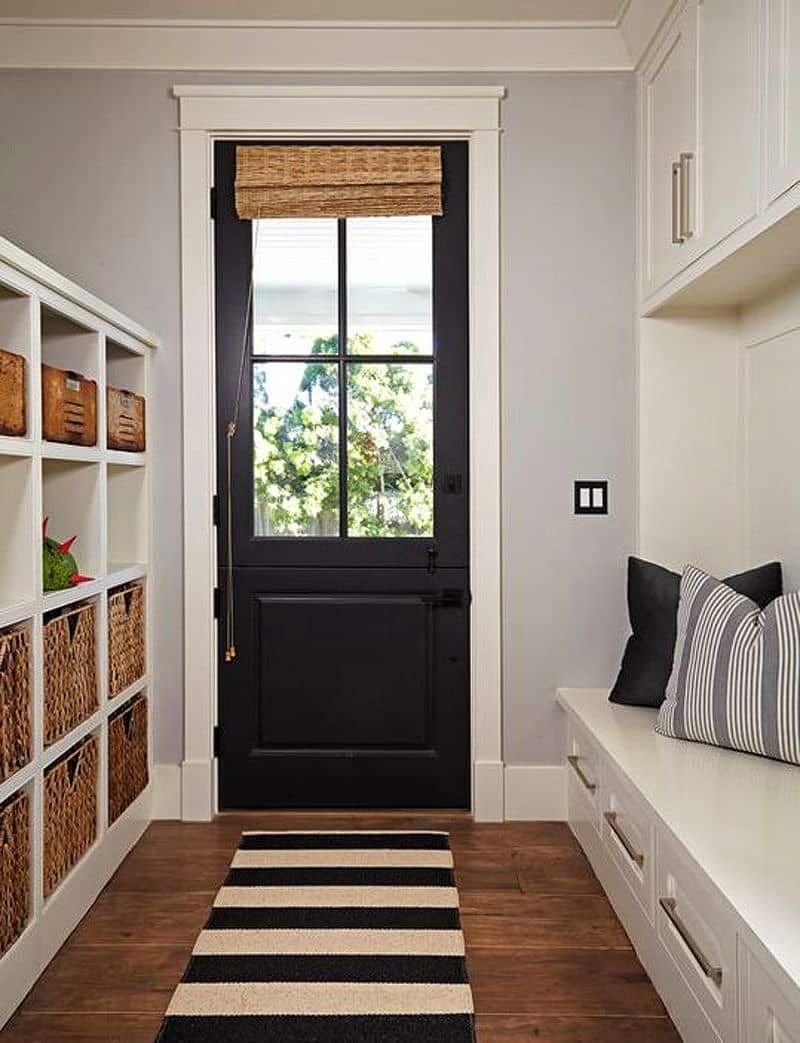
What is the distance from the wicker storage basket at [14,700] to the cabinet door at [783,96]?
1878 mm

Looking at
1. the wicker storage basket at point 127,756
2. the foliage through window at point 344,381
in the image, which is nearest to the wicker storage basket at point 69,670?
the wicker storage basket at point 127,756

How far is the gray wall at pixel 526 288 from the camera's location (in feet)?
11.8

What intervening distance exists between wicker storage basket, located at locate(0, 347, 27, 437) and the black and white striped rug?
1278mm

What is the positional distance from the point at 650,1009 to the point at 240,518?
6.61 ft

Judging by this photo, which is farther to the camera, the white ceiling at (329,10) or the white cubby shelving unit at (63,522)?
the white ceiling at (329,10)

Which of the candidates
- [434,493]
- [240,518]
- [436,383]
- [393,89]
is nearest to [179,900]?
[240,518]

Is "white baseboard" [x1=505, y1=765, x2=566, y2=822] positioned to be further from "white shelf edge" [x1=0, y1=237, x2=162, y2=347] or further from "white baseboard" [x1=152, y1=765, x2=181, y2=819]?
"white shelf edge" [x1=0, y1=237, x2=162, y2=347]

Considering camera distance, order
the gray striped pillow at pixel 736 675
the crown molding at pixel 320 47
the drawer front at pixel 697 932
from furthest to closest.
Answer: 1. the crown molding at pixel 320 47
2. the gray striped pillow at pixel 736 675
3. the drawer front at pixel 697 932

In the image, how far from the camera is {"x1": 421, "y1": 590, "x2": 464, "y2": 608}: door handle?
365 cm

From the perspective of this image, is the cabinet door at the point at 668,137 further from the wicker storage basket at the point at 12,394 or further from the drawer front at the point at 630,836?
the wicker storage basket at the point at 12,394

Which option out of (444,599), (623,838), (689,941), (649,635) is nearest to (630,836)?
(623,838)

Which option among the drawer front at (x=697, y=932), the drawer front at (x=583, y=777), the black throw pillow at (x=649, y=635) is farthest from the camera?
the black throw pillow at (x=649, y=635)

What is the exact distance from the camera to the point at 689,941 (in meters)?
2.08

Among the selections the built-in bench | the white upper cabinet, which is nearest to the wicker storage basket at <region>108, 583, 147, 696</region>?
the built-in bench
